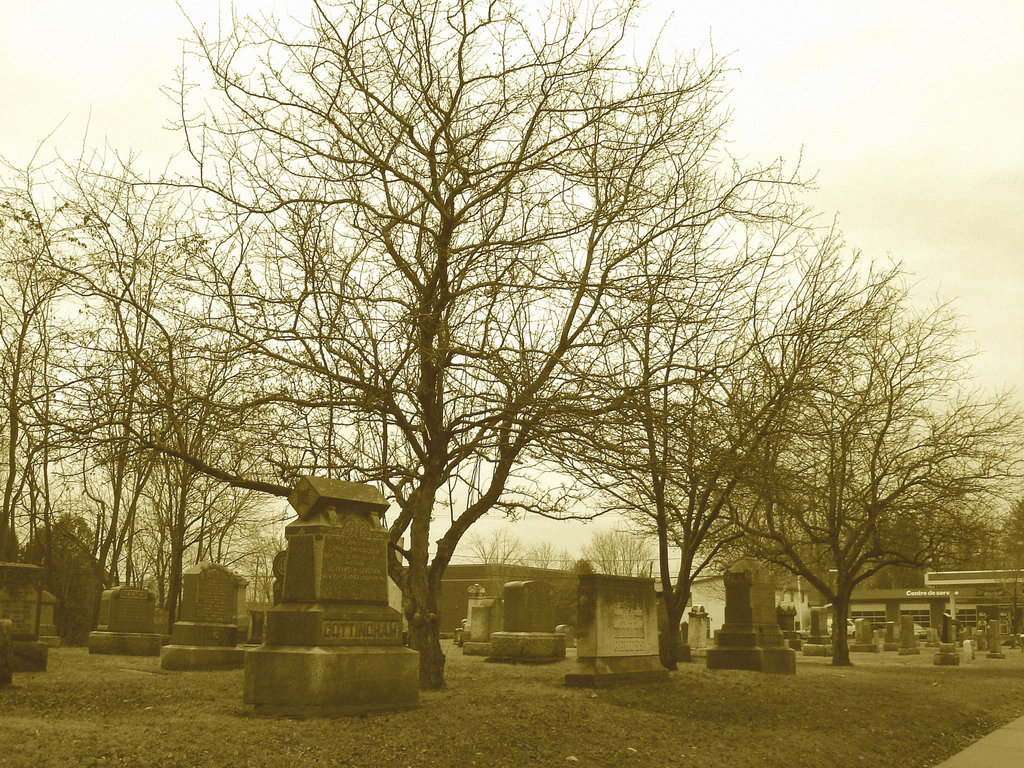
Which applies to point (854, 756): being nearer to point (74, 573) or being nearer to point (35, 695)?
point (35, 695)

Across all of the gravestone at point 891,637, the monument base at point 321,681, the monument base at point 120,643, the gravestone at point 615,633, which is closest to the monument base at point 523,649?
the gravestone at point 615,633

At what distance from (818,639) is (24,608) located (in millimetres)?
27469

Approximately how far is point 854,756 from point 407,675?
4790 mm

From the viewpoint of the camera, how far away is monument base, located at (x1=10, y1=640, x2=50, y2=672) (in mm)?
13218

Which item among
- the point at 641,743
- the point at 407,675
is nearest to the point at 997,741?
the point at 641,743

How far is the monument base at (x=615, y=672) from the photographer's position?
1316 cm

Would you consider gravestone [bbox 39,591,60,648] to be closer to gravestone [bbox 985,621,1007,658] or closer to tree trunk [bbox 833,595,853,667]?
tree trunk [bbox 833,595,853,667]

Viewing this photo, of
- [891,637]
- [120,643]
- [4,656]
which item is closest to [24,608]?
[4,656]

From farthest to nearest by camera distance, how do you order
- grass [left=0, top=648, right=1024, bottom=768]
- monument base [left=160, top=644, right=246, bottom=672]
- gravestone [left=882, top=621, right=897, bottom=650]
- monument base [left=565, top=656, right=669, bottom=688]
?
1. gravestone [left=882, top=621, right=897, bottom=650]
2. monument base [left=160, top=644, right=246, bottom=672]
3. monument base [left=565, top=656, right=669, bottom=688]
4. grass [left=0, top=648, right=1024, bottom=768]

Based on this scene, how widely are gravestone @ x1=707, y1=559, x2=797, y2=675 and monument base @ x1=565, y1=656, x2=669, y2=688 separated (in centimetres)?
519

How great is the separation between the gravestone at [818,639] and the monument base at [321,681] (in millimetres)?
25623

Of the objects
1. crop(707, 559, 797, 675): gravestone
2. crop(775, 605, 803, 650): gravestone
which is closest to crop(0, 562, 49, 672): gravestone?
crop(707, 559, 797, 675): gravestone

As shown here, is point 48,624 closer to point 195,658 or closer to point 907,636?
point 195,658

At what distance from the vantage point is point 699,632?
3381 centimetres
